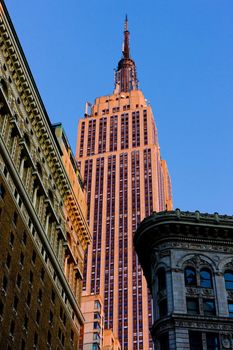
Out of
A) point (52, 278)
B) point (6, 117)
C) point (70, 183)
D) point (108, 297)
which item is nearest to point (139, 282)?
point (108, 297)

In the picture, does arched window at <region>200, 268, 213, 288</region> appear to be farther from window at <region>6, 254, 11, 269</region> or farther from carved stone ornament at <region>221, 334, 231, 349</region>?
window at <region>6, 254, 11, 269</region>

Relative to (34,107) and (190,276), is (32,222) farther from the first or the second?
(190,276)

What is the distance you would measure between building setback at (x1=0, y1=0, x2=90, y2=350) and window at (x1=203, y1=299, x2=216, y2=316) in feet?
61.9

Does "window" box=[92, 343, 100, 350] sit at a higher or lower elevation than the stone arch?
higher

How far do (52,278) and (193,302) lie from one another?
74.4 feet

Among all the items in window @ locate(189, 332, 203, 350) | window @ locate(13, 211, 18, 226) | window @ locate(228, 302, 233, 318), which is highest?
window @ locate(13, 211, 18, 226)

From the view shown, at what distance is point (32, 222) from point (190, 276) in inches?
833

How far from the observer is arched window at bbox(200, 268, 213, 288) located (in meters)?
68.8

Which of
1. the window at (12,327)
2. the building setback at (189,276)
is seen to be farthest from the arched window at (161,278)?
the window at (12,327)

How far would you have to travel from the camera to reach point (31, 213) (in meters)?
79.3

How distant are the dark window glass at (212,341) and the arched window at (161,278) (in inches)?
279

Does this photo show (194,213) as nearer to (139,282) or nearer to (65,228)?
(65,228)

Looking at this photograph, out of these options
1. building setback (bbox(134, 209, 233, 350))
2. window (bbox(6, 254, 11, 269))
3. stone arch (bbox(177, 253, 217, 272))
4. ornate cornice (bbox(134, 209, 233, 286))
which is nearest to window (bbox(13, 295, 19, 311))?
window (bbox(6, 254, 11, 269))

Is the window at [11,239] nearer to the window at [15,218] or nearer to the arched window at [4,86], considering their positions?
the window at [15,218]
